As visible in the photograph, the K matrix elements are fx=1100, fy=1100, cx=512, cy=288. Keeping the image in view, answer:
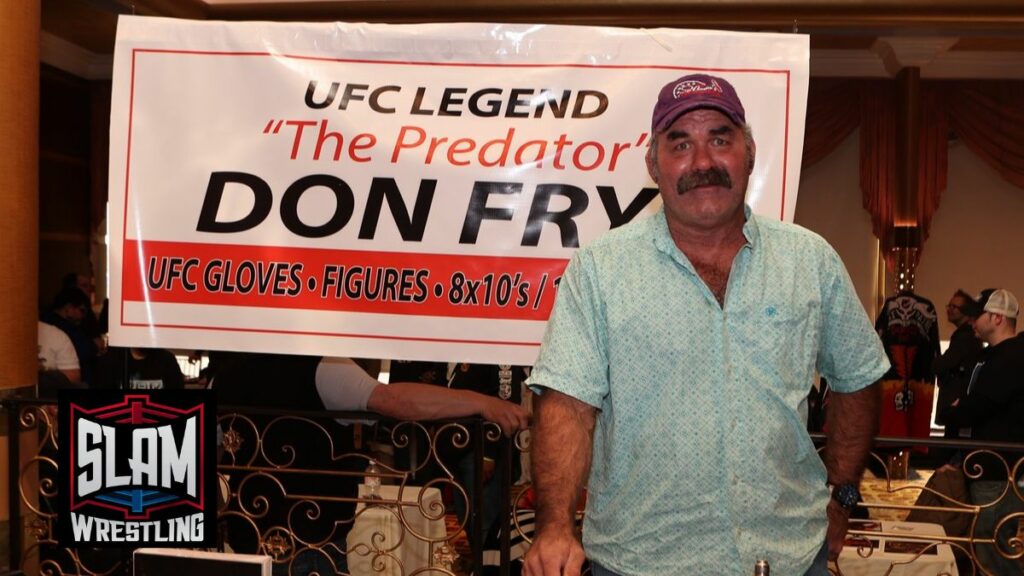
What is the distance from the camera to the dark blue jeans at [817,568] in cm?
225

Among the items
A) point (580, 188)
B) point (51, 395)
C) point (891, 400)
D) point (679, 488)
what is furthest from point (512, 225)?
point (891, 400)

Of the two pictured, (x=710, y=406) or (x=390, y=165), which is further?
(x=390, y=165)

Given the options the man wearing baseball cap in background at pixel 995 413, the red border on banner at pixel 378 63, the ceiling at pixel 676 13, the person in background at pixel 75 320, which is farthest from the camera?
the person in background at pixel 75 320

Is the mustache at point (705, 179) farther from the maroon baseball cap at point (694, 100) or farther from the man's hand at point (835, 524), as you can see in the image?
the man's hand at point (835, 524)

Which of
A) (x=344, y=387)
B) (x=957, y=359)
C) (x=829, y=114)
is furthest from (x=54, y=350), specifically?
(x=829, y=114)

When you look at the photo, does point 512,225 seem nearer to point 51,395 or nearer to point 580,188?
point 580,188

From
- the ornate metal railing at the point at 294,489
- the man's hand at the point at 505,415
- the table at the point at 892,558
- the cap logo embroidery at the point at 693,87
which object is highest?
the cap logo embroidery at the point at 693,87

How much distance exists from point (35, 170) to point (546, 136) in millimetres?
1795

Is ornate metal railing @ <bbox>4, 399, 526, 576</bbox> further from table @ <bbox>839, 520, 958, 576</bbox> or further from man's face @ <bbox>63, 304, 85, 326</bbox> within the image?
man's face @ <bbox>63, 304, 85, 326</bbox>

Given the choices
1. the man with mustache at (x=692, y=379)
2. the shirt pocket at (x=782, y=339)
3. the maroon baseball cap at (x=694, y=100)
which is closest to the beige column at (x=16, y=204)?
the man with mustache at (x=692, y=379)

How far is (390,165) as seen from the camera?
3.39m

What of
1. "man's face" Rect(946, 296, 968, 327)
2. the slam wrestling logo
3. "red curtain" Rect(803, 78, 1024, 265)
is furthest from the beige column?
"red curtain" Rect(803, 78, 1024, 265)

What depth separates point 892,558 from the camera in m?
4.13

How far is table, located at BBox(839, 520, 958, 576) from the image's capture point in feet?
13.6
